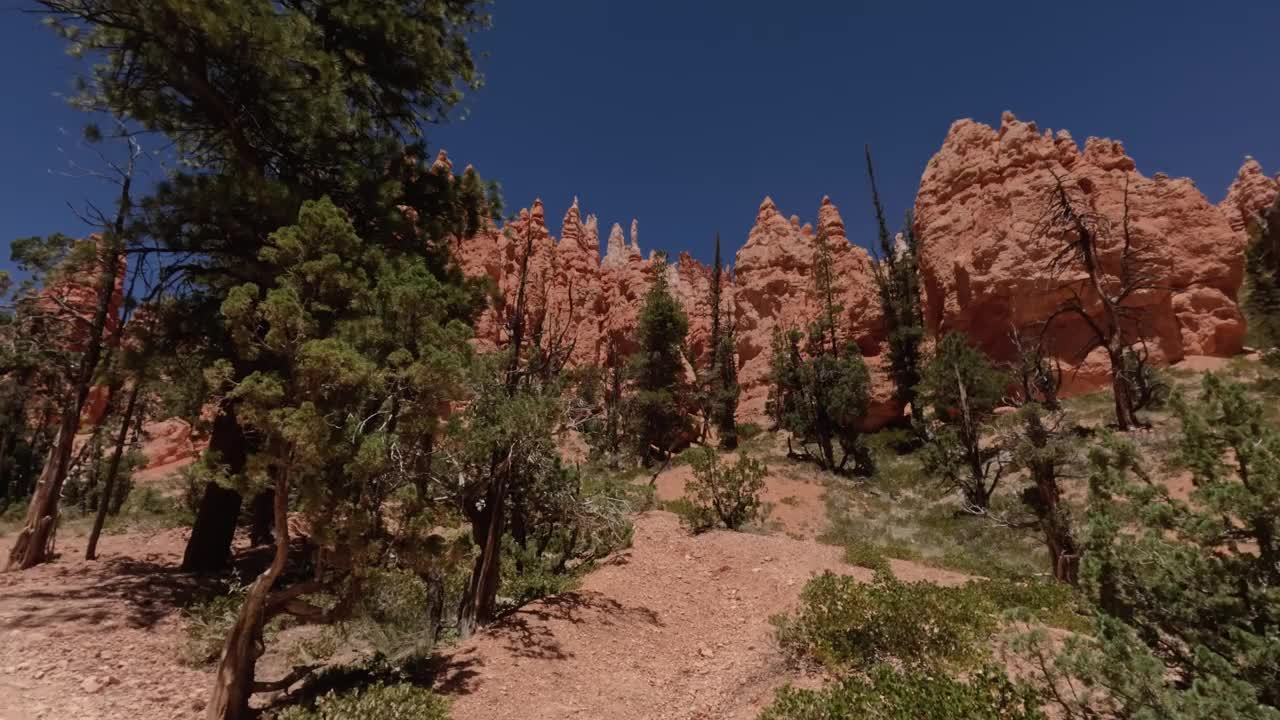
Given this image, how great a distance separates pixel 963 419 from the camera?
20391mm

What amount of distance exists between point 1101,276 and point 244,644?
1100 inches

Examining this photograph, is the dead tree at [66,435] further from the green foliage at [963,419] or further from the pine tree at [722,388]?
the pine tree at [722,388]

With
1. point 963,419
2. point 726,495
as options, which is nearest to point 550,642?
point 726,495

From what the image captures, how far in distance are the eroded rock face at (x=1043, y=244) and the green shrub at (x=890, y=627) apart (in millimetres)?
25797

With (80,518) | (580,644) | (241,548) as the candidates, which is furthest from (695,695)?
(80,518)

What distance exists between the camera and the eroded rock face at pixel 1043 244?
1170 inches

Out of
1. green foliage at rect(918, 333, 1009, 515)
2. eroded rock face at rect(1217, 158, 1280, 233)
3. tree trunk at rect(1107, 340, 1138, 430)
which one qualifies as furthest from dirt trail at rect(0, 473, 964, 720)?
eroded rock face at rect(1217, 158, 1280, 233)

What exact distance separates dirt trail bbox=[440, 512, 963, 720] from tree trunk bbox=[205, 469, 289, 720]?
2.07 m

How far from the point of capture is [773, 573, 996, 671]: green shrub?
622cm

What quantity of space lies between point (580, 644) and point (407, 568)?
2.96 meters

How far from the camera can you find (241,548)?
1351cm

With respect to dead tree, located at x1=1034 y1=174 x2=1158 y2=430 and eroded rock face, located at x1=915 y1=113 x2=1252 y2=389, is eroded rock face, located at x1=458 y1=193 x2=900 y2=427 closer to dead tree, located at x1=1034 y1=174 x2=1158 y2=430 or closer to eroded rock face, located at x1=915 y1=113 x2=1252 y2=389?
eroded rock face, located at x1=915 y1=113 x2=1252 y2=389

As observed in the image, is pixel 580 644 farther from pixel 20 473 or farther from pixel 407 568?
pixel 20 473

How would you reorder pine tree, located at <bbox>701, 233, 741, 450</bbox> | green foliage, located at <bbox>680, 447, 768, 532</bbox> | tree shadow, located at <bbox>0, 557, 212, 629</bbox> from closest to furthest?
tree shadow, located at <bbox>0, 557, 212, 629</bbox>
green foliage, located at <bbox>680, 447, 768, 532</bbox>
pine tree, located at <bbox>701, 233, 741, 450</bbox>
